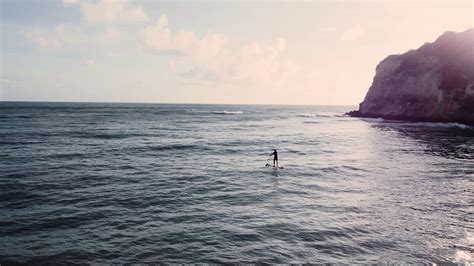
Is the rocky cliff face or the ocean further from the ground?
the rocky cliff face

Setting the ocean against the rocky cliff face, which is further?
the rocky cliff face

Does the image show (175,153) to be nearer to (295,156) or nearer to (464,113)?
(295,156)

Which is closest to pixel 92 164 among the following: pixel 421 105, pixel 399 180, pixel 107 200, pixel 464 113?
pixel 107 200

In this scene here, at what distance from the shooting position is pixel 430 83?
74.8 metres

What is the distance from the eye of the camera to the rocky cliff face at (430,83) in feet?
223

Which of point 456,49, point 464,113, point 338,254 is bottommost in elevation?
point 338,254

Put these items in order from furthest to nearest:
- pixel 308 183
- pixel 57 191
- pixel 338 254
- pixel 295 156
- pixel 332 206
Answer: pixel 295 156 → pixel 308 183 → pixel 57 191 → pixel 332 206 → pixel 338 254

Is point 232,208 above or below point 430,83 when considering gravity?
below

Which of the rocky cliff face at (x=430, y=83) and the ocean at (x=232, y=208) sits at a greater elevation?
the rocky cliff face at (x=430, y=83)

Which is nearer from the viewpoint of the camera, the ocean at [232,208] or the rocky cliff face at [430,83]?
the ocean at [232,208]

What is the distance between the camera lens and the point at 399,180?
25062 millimetres

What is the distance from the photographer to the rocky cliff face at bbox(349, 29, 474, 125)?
6806 centimetres

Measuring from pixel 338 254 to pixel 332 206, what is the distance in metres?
6.16

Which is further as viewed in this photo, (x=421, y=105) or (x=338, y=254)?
(x=421, y=105)
